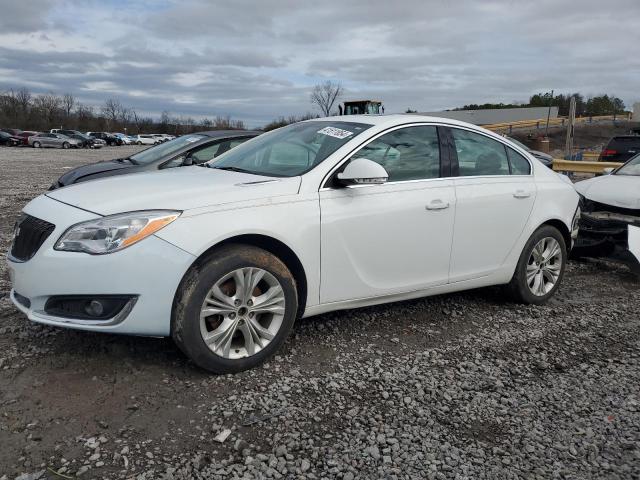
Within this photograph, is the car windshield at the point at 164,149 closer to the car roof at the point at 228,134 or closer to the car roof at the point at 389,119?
the car roof at the point at 228,134

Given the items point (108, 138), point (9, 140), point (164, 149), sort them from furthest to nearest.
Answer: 1. point (108, 138)
2. point (9, 140)
3. point (164, 149)

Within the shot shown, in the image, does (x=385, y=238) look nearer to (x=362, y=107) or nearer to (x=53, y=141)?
(x=362, y=107)

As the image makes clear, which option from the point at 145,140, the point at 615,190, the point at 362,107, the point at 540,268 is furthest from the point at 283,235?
the point at 145,140

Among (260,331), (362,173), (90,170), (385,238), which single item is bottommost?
(260,331)

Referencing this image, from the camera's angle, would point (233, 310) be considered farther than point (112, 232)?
Yes

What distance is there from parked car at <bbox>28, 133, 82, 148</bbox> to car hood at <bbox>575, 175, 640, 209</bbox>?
4892 centimetres

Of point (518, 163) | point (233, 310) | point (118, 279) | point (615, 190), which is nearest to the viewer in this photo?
point (118, 279)

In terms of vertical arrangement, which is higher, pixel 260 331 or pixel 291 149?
pixel 291 149

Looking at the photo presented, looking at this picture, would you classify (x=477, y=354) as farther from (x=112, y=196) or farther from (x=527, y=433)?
(x=112, y=196)

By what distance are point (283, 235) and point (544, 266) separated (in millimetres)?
2784

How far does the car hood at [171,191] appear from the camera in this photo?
3.27m

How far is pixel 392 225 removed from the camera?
154 inches

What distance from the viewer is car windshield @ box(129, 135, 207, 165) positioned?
7.75 metres

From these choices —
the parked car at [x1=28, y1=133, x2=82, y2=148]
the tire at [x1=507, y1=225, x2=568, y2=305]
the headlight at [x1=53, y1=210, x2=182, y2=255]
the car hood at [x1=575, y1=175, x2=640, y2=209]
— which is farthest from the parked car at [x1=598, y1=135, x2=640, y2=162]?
the parked car at [x1=28, y1=133, x2=82, y2=148]
